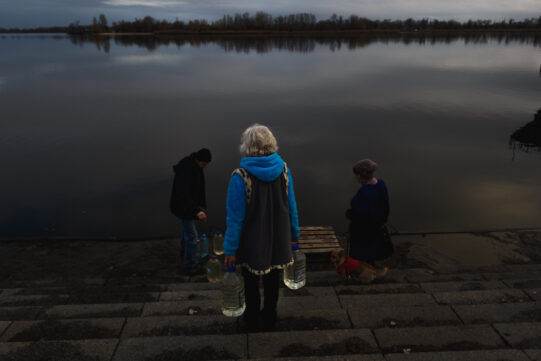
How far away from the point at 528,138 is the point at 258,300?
59.2ft

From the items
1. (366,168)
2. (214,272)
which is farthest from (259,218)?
(214,272)

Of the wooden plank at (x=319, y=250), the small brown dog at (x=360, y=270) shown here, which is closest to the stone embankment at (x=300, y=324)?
the small brown dog at (x=360, y=270)

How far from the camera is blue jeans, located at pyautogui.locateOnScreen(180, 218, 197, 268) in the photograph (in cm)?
550

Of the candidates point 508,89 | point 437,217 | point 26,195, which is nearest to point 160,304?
point 437,217

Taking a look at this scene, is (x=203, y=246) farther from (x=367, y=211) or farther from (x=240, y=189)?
(x=240, y=189)

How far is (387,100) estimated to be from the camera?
23.9 metres

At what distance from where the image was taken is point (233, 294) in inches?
135

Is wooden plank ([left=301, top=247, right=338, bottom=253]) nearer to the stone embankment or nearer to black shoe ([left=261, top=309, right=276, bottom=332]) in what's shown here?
the stone embankment

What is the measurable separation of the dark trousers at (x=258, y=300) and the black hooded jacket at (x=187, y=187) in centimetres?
206

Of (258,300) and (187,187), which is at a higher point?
(187,187)

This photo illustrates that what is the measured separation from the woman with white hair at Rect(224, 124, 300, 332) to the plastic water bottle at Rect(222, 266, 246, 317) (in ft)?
0.39

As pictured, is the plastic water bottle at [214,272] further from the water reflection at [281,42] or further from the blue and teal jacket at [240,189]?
the water reflection at [281,42]

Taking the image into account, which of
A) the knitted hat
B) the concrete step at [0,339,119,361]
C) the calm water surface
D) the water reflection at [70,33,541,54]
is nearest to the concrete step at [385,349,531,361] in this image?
the concrete step at [0,339,119,361]

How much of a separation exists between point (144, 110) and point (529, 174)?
19.7 metres
